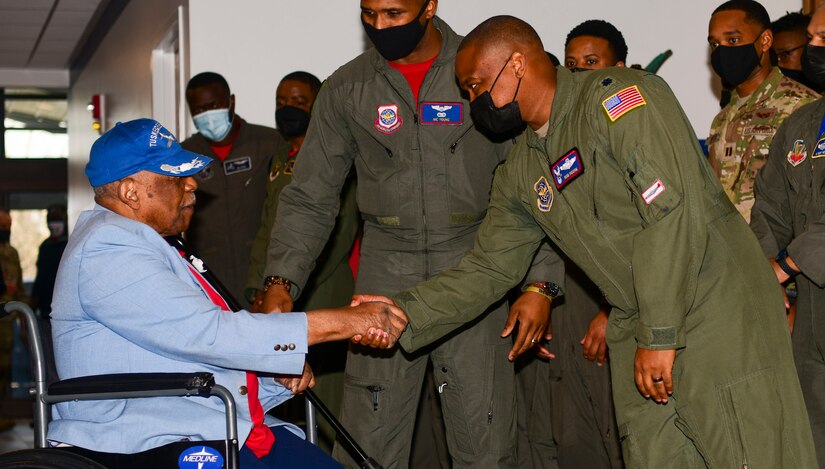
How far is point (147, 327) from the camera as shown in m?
2.46

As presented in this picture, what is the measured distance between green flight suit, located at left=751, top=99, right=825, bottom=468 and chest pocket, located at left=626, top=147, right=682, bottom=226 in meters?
1.07

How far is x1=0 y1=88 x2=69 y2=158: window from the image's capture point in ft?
53.0

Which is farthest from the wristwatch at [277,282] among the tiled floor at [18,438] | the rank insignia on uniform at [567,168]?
the tiled floor at [18,438]

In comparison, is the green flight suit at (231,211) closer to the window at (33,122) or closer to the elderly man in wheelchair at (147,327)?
the elderly man in wheelchair at (147,327)

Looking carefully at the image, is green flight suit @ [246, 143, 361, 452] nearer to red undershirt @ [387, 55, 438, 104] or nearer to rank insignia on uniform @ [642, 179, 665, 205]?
red undershirt @ [387, 55, 438, 104]

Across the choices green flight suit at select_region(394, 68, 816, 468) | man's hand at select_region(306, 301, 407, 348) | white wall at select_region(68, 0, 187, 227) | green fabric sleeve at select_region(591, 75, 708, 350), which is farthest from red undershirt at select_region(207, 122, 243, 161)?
green fabric sleeve at select_region(591, 75, 708, 350)

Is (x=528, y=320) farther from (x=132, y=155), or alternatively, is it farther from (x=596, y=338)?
(x=132, y=155)

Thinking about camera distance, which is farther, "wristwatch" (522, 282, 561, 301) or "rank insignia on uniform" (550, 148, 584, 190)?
"wristwatch" (522, 282, 561, 301)

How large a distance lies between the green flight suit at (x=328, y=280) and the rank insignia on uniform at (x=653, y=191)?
91.9 inches

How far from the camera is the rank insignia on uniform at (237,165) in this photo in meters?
5.21

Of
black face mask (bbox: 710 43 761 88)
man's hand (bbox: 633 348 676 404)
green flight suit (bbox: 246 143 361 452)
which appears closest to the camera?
man's hand (bbox: 633 348 676 404)

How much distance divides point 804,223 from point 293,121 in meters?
2.56

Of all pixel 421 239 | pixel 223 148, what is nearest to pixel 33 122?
pixel 223 148

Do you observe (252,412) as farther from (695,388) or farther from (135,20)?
(135,20)
